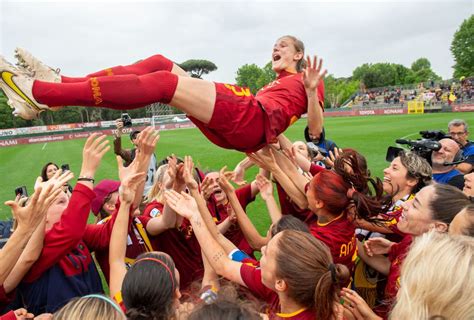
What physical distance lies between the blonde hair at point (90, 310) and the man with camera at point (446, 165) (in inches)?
152

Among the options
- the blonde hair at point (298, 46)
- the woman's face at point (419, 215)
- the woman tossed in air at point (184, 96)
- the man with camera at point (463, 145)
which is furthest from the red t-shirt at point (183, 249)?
the man with camera at point (463, 145)

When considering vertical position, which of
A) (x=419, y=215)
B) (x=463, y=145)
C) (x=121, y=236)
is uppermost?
(x=121, y=236)

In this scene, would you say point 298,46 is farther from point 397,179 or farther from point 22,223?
point 22,223

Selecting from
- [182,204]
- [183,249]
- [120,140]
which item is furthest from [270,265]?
[120,140]

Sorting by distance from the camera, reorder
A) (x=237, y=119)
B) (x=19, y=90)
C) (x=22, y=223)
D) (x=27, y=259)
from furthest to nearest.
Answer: (x=237, y=119) < (x=19, y=90) < (x=27, y=259) < (x=22, y=223)

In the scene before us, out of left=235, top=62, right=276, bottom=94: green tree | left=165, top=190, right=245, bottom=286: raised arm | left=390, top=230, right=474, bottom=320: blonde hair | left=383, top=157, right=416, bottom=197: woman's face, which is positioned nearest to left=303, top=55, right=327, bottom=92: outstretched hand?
left=383, top=157, right=416, bottom=197: woman's face

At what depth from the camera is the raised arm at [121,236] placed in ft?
7.59

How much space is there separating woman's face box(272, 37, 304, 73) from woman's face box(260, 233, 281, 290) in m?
2.42

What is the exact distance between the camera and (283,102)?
3.31 meters

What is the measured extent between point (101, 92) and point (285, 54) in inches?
83.6

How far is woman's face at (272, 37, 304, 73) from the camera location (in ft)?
12.8

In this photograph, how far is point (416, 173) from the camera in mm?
3311

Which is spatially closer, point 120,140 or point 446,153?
point 446,153

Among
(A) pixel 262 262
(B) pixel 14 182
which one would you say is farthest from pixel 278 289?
(B) pixel 14 182
